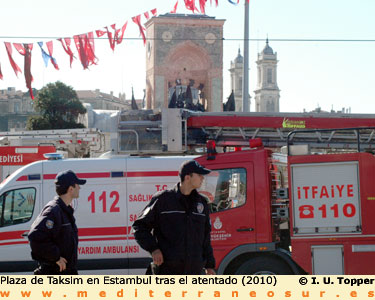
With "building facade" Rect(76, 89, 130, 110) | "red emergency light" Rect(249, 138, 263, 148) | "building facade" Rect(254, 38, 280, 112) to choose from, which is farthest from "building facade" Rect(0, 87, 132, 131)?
"red emergency light" Rect(249, 138, 263, 148)

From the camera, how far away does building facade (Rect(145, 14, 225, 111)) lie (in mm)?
66375

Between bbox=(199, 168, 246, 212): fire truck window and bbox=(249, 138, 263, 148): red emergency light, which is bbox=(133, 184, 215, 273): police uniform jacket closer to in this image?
bbox=(199, 168, 246, 212): fire truck window

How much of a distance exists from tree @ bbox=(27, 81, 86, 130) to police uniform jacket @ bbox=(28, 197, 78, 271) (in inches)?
2549

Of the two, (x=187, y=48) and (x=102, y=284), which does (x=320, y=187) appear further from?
(x=187, y=48)

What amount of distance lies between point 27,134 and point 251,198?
14.6 metres

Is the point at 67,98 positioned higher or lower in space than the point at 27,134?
higher

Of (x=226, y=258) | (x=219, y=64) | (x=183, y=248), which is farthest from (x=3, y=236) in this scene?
(x=219, y=64)

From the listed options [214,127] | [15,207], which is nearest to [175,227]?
[15,207]

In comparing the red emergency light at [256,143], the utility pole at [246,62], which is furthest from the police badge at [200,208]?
the utility pole at [246,62]

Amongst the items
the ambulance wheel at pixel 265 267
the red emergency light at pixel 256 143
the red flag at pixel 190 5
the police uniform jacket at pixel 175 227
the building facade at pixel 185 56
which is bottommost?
the ambulance wheel at pixel 265 267

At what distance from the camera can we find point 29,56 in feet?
67.1

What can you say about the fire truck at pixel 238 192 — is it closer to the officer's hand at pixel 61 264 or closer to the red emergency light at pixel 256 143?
the red emergency light at pixel 256 143

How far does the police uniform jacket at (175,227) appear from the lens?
16.9ft

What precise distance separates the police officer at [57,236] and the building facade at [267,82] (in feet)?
535
